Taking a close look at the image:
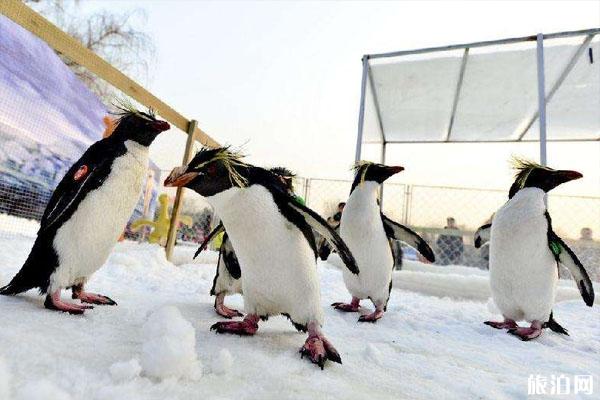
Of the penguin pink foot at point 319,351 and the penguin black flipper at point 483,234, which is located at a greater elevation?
the penguin black flipper at point 483,234

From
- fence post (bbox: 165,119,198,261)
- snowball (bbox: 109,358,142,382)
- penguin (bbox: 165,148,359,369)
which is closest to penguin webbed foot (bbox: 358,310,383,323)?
penguin (bbox: 165,148,359,369)

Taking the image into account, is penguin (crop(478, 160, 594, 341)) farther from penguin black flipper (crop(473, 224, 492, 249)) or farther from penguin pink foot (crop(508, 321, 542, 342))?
penguin black flipper (crop(473, 224, 492, 249))

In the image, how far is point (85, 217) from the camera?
4.17 ft

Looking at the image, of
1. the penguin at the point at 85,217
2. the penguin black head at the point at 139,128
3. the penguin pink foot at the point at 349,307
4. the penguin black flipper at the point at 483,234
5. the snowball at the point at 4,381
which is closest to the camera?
the snowball at the point at 4,381

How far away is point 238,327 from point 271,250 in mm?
285

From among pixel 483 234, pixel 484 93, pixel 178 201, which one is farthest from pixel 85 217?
pixel 484 93

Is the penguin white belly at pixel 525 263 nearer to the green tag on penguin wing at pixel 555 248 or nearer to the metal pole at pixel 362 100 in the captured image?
the green tag on penguin wing at pixel 555 248

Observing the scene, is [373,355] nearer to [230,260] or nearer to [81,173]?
[230,260]

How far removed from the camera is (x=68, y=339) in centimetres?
95

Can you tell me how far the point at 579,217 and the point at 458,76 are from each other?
4085mm

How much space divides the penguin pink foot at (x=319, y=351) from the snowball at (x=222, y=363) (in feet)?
0.80

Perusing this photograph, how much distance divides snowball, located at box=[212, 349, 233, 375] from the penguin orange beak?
520 mm

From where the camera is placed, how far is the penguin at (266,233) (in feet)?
3.93

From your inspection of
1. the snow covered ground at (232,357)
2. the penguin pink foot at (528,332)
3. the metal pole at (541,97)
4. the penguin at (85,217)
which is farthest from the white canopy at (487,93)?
the penguin at (85,217)
